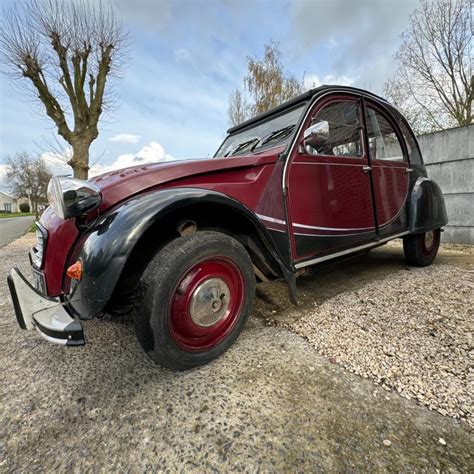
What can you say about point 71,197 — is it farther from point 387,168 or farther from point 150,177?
point 387,168

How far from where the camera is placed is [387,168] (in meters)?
2.96

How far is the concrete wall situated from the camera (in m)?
5.05

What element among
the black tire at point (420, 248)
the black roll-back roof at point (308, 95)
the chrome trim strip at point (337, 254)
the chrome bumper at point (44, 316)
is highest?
the black roll-back roof at point (308, 95)

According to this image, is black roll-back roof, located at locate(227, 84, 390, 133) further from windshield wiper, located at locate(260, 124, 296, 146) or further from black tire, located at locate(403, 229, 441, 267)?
black tire, located at locate(403, 229, 441, 267)

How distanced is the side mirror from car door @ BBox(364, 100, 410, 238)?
3.23 feet

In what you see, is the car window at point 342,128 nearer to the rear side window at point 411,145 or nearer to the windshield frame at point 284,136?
the windshield frame at point 284,136

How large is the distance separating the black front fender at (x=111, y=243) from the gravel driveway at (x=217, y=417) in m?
0.53

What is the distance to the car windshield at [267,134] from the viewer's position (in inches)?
91.9

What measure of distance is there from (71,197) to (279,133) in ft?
5.77

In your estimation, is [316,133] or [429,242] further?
[429,242]

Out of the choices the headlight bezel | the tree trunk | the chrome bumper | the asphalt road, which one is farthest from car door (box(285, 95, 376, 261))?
the asphalt road

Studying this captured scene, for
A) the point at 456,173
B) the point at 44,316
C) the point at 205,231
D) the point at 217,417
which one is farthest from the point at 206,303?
the point at 456,173

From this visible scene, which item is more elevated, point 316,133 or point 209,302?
point 316,133

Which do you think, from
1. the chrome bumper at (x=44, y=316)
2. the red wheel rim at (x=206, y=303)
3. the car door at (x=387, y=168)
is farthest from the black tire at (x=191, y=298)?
the car door at (x=387, y=168)
